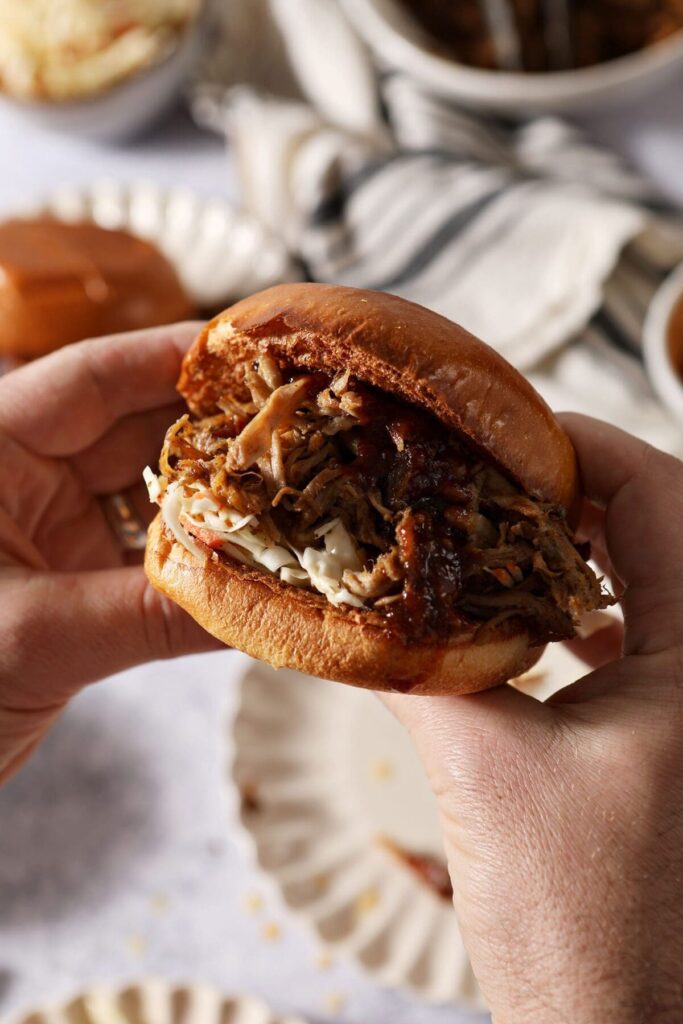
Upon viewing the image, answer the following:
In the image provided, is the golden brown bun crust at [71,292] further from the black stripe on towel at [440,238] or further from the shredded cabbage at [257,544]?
the shredded cabbage at [257,544]

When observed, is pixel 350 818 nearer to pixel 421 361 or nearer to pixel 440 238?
pixel 421 361

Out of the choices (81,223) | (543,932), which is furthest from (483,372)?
(81,223)

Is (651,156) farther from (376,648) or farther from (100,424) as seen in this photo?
(376,648)

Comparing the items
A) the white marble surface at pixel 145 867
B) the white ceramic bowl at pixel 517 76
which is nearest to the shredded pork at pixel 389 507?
the white marble surface at pixel 145 867

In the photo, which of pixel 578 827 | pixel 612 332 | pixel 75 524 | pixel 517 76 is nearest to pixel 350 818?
pixel 75 524

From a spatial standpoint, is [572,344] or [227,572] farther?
[572,344]
